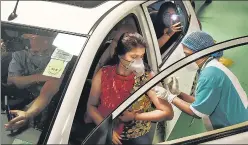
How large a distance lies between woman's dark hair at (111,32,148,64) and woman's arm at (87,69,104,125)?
15 cm

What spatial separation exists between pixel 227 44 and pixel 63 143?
3.78 feet

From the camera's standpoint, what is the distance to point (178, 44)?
2.36 m

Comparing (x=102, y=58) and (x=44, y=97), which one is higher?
(x=102, y=58)

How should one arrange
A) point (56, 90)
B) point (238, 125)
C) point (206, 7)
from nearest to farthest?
1. point (56, 90)
2. point (238, 125)
3. point (206, 7)

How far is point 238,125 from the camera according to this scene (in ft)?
7.41

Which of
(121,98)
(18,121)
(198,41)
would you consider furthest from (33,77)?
(198,41)

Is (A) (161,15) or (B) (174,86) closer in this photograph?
(B) (174,86)

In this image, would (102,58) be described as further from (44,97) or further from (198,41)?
(198,41)

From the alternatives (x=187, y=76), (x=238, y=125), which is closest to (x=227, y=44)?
(x=187, y=76)

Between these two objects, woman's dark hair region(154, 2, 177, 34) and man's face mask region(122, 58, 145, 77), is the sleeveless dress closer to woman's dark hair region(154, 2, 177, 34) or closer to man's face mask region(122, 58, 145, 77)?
man's face mask region(122, 58, 145, 77)

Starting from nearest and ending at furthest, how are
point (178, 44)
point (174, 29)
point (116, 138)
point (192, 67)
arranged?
point (116, 138) < point (192, 67) < point (178, 44) < point (174, 29)

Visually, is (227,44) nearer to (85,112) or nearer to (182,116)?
(182,116)

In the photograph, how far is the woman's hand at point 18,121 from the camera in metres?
2.08

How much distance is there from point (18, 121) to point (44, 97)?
0.20m
